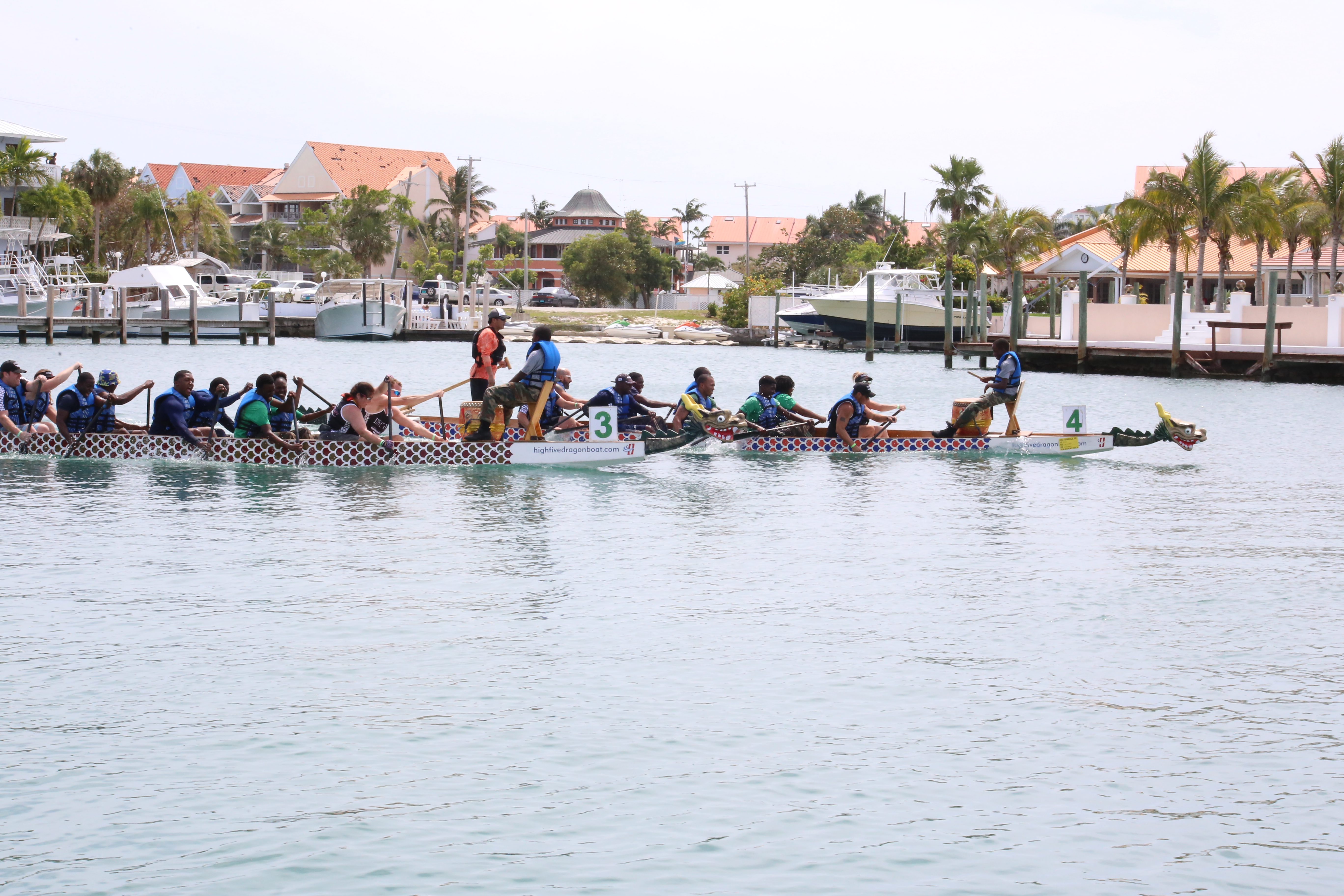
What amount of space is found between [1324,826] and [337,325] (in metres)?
76.2

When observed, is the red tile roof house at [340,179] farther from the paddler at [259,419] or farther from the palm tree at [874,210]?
the paddler at [259,419]

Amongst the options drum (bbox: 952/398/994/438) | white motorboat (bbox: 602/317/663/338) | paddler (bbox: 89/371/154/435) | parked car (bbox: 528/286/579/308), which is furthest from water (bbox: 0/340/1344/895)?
parked car (bbox: 528/286/579/308)

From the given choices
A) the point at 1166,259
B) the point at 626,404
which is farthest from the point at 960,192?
the point at 626,404

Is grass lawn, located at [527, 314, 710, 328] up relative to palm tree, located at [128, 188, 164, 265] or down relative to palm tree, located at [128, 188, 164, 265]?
down

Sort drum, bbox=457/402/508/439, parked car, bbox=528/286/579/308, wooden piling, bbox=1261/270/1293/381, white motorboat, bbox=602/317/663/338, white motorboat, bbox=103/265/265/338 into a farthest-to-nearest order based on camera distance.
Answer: parked car, bbox=528/286/579/308 → white motorboat, bbox=602/317/663/338 → white motorboat, bbox=103/265/265/338 → wooden piling, bbox=1261/270/1293/381 → drum, bbox=457/402/508/439

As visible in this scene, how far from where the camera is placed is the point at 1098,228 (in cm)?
7706

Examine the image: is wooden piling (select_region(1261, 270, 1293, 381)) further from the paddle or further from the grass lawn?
the grass lawn

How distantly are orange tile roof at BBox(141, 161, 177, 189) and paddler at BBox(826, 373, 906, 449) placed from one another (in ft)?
371

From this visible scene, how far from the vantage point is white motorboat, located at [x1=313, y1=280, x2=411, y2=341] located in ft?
261

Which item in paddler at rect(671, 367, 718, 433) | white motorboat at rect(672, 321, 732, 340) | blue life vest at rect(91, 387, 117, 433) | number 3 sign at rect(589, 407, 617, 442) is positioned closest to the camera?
number 3 sign at rect(589, 407, 617, 442)

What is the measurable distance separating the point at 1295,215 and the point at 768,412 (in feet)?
150

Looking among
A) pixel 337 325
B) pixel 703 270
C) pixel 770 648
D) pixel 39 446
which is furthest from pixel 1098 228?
pixel 770 648

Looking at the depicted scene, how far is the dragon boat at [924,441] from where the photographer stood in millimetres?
24016

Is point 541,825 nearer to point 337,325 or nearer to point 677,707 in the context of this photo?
point 677,707
